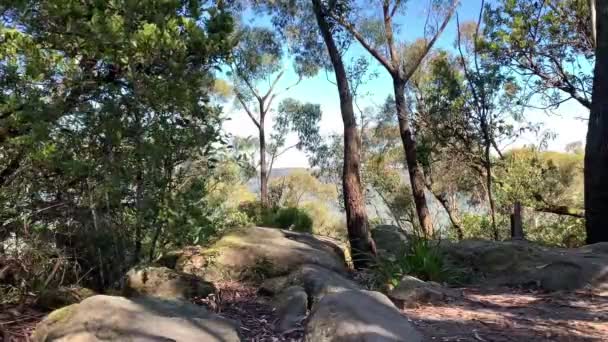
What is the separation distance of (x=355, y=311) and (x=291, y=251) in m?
3.47

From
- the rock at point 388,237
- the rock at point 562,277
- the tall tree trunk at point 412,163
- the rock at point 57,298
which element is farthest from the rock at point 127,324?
the tall tree trunk at point 412,163

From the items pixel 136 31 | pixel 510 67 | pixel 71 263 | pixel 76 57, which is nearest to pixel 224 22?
pixel 136 31

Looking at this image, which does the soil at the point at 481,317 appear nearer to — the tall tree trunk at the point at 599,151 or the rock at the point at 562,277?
the rock at the point at 562,277

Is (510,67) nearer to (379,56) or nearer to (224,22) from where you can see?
(379,56)

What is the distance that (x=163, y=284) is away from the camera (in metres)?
4.97

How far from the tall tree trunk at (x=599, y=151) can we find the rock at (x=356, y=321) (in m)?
5.15

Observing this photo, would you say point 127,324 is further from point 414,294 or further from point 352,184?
point 352,184

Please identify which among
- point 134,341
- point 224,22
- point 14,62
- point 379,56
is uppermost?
point 379,56

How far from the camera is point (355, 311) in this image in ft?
11.2

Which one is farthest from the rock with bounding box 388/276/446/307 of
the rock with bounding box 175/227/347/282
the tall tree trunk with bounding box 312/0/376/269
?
the tall tree trunk with bounding box 312/0/376/269

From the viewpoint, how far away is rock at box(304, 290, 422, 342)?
3.19 m

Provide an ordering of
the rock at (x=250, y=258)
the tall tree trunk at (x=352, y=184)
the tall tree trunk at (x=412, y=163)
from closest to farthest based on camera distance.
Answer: the rock at (x=250, y=258)
the tall tree trunk at (x=352, y=184)
the tall tree trunk at (x=412, y=163)

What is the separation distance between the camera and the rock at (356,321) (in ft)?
10.5

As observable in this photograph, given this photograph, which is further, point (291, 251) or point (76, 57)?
point (291, 251)
